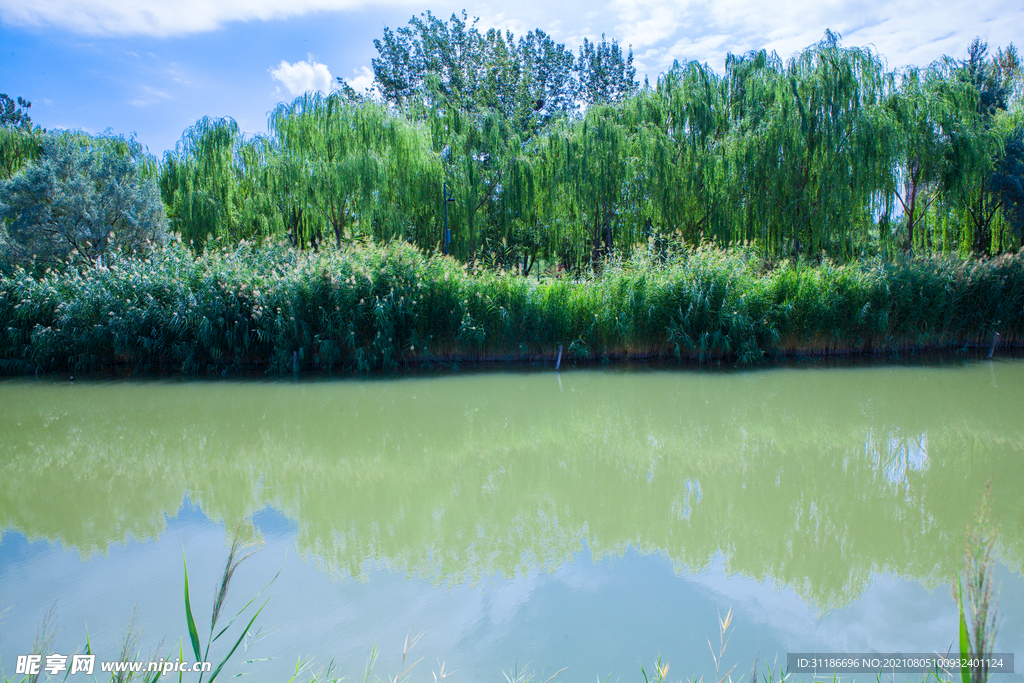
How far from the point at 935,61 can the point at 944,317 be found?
6.46m

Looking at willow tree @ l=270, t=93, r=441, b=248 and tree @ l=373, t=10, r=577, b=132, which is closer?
willow tree @ l=270, t=93, r=441, b=248

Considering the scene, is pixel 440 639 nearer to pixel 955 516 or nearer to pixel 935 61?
→ pixel 955 516

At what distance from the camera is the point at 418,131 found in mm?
15617

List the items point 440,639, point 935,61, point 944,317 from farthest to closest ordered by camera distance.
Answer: point 935,61, point 944,317, point 440,639

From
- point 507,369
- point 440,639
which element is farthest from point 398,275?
point 440,639

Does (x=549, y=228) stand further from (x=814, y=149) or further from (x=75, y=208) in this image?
(x=75, y=208)

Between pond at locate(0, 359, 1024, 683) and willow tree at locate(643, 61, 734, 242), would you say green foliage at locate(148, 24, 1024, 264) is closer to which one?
willow tree at locate(643, 61, 734, 242)

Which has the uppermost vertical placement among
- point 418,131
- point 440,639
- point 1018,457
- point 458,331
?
point 418,131

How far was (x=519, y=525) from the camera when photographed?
4.44 metres

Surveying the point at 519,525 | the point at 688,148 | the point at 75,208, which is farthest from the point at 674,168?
the point at 75,208

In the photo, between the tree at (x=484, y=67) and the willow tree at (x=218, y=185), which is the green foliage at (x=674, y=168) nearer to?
the willow tree at (x=218, y=185)

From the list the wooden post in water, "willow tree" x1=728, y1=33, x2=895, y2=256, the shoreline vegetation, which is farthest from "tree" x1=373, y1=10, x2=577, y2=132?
the wooden post in water

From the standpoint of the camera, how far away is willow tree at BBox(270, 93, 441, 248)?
14.9 metres

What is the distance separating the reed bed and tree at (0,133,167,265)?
2.66 meters
